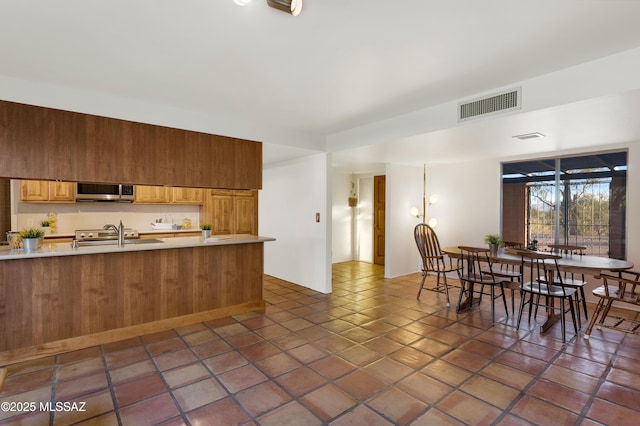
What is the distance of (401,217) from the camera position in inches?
245

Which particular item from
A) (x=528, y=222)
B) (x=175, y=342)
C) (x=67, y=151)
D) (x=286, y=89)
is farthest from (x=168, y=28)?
(x=528, y=222)

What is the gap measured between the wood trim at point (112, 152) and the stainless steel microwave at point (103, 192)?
2.00 meters

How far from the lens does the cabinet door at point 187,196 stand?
5.84m

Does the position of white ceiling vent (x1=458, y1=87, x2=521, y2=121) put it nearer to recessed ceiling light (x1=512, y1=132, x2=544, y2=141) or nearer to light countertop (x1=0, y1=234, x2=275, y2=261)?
recessed ceiling light (x1=512, y1=132, x2=544, y2=141)

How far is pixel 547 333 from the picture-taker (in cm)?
341

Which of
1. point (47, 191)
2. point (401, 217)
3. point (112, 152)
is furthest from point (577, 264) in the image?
point (47, 191)

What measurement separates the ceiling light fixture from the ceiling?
0.11m

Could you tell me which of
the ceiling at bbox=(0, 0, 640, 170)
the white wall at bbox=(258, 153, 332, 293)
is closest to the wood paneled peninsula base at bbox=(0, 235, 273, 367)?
the white wall at bbox=(258, 153, 332, 293)

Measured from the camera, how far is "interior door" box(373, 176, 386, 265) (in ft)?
24.2

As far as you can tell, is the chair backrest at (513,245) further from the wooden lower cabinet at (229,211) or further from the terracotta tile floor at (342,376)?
the wooden lower cabinet at (229,211)

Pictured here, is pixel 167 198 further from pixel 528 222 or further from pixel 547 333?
pixel 528 222

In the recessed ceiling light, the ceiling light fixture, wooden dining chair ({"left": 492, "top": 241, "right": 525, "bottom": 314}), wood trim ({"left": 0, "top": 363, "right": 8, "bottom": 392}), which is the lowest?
wood trim ({"left": 0, "top": 363, "right": 8, "bottom": 392})

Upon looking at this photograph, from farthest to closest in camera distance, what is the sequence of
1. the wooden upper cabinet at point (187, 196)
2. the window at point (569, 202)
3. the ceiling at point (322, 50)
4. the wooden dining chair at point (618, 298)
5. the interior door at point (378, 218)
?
the interior door at point (378, 218) < the wooden upper cabinet at point (187, 196) < the window at point (569, 202) < the wooden dining chair at point (618, 298) < the ceiling at point (322, 50)

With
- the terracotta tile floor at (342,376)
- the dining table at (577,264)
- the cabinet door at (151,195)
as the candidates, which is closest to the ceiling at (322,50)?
the dining table at (577,264)
